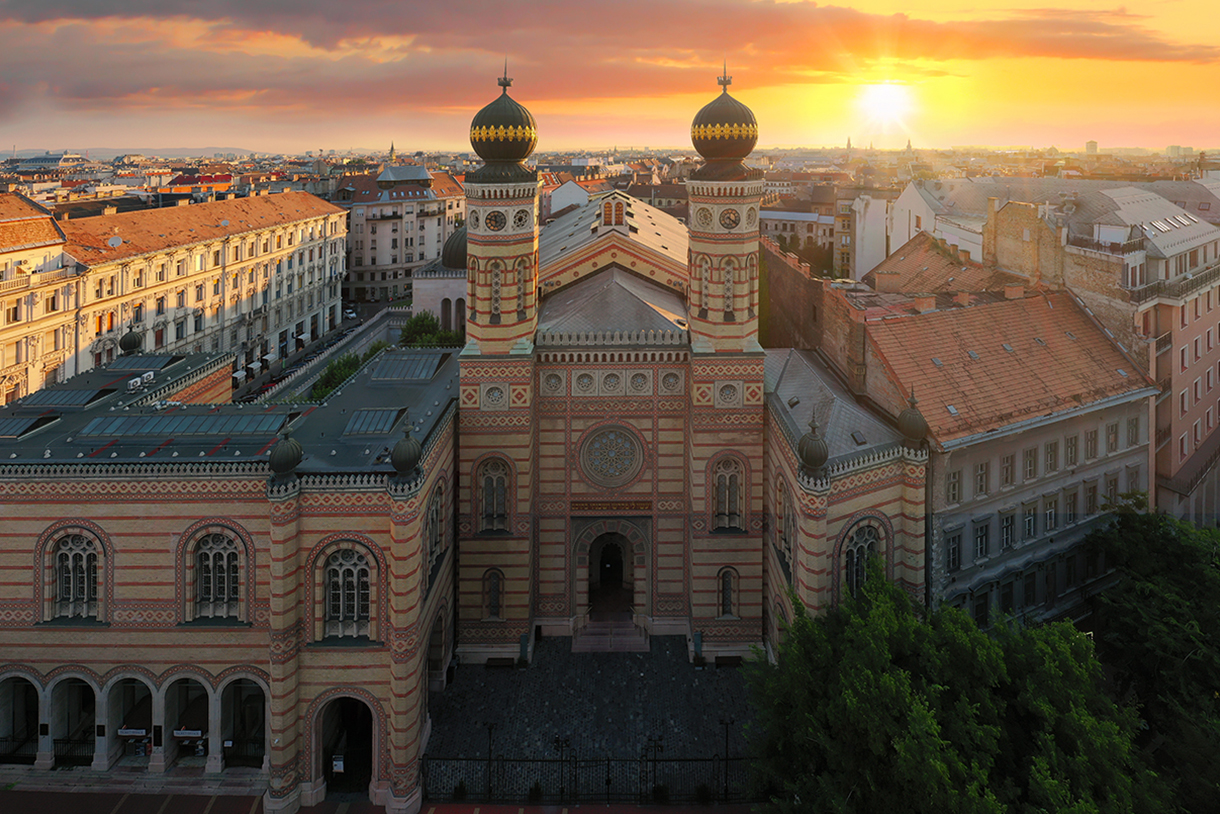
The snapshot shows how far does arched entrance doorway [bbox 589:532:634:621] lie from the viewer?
1725 inches

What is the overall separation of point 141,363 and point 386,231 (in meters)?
90.6

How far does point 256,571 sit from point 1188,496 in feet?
164

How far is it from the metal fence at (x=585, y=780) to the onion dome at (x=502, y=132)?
25.5m

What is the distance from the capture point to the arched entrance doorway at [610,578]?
43.8 m

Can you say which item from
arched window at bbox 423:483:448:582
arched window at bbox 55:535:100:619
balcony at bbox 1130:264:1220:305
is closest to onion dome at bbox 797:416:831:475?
arched window at bbox 423:483:448:582

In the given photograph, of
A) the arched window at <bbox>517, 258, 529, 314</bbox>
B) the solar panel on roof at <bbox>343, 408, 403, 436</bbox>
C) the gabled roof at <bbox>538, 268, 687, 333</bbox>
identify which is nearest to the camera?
the solar panel on roof at <bbox>343, 408, 403, 436</bbox>

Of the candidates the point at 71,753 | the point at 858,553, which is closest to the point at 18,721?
the point at 71,753

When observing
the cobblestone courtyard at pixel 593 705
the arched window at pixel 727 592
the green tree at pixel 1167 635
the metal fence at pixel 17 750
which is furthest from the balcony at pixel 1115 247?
the metal fence at pixel 17 750

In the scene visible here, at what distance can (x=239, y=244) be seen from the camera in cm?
8894

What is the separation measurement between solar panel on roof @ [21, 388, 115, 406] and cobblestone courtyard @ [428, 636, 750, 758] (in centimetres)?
2039

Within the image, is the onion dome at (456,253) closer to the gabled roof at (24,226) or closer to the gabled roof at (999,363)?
the gabled roof at (24,226)

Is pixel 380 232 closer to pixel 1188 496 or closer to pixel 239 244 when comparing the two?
pixel 239 244

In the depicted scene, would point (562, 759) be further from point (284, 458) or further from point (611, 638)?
point (284, 458)

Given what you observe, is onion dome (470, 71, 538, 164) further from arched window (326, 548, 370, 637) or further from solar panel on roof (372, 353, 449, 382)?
arched window (326, 548, 370, 637)
